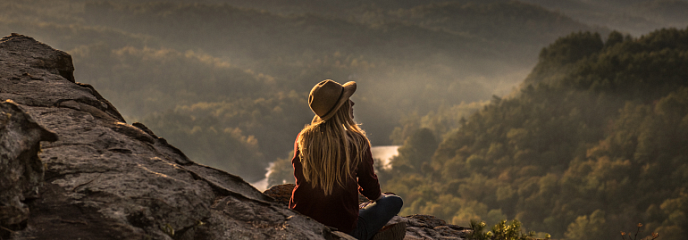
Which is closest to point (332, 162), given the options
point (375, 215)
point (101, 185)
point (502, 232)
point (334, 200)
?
point (334, 200)

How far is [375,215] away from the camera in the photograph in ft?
15.7

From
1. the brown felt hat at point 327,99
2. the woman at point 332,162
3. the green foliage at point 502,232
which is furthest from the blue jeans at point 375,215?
the green foliage at point 502,232

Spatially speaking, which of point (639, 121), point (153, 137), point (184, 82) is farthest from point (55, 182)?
point (184, 82)

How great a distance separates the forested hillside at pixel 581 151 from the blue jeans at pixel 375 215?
52006mm

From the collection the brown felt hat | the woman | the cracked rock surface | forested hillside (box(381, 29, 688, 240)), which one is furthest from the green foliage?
forested hillside (box(381, 29, 688, 240))

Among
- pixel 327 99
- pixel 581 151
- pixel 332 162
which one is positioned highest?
pixel 581 151

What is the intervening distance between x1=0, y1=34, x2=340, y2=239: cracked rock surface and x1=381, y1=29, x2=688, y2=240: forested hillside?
53724 mm

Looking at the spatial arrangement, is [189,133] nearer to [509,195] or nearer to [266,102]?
[266,102]

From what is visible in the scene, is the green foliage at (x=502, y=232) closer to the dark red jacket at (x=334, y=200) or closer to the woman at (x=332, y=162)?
the woman at (x=332, y=162)

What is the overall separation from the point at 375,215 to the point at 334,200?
65 cm

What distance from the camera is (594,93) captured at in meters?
72.4

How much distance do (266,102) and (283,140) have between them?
980 inches

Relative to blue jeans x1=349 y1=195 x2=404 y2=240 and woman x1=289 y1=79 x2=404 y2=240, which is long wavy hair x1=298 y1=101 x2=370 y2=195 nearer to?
woman x1=289 y1=79 x2=404 y2=240

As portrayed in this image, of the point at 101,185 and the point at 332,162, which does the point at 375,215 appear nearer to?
the point at 332,162
